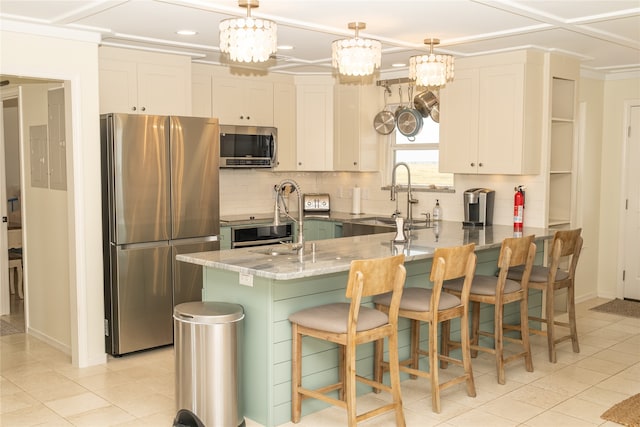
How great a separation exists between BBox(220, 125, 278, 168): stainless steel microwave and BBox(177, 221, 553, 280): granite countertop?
196 centimetres

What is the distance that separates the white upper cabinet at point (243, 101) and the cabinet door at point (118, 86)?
3.30ft

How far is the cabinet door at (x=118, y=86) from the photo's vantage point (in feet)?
17.5

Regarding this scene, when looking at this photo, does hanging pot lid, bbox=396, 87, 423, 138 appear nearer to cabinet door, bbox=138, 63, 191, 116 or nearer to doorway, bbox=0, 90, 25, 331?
cabinet door, bbox=138, 63, 191, 116

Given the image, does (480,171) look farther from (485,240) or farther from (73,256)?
(73,256)

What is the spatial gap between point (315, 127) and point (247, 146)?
856mm

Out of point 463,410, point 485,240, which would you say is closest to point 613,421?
point 463,410

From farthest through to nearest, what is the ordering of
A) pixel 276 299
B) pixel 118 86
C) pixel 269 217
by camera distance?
1. pixel 269 217
2. pixel 118 86
3. pixel 276 299

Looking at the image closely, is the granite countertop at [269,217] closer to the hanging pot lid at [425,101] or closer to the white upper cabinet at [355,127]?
the white upper cabinet at [355,127]

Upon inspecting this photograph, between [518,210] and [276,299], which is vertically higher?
[518,210]

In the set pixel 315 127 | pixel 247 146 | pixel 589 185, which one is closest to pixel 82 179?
pixel 247 146

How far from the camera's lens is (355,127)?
686cm

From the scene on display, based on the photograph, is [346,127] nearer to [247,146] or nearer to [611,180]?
[247,146]

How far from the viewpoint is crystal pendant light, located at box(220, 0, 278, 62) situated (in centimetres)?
335

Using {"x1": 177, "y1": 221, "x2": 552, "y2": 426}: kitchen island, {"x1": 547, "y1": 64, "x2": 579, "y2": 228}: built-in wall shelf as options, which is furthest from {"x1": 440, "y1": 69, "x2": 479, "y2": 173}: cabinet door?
{"x1": 177, "y1": 221, "x2": 552, "y2": 426}: kitchen island
